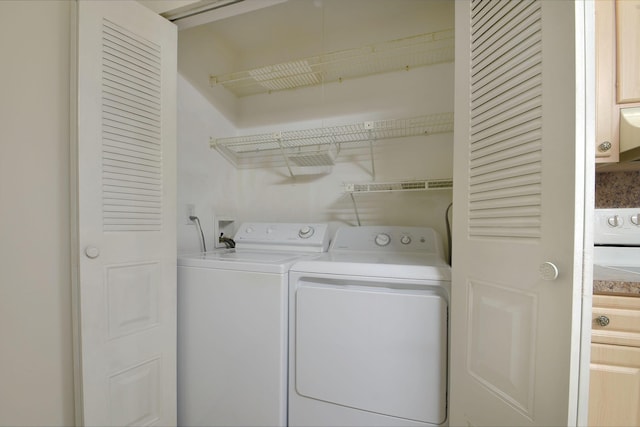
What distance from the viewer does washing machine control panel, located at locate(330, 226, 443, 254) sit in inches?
61.4

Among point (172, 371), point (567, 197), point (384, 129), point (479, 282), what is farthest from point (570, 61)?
point (172, 371)

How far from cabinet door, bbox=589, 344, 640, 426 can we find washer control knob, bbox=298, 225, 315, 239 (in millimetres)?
1395

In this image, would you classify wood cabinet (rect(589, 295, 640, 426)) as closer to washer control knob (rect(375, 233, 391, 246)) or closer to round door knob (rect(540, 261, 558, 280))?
round door knob (rect(540, 261, 558, 280))

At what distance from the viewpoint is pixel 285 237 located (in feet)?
5.77

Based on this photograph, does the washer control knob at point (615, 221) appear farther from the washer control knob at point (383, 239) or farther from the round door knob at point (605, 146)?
the washer control knob at point (383, 239)

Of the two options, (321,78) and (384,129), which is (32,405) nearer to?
(384,129)

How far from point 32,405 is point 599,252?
2.63 metres

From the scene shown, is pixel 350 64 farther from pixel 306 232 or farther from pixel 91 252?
pixel 91 252

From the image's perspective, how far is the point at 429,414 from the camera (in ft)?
3.40

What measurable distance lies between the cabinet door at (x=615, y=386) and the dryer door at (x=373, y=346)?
582 mm

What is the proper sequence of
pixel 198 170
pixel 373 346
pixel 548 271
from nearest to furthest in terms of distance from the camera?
pixel 548 271 < pixel 373 346 < pixel 198 170

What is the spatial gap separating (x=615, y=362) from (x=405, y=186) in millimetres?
1142

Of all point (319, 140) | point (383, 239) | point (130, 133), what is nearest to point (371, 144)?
point (319, 140)

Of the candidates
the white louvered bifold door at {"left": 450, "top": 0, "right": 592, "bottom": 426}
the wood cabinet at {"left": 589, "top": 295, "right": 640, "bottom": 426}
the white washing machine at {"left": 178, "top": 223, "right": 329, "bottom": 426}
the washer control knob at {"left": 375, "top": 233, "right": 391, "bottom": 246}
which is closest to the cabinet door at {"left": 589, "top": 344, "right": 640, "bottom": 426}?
the wood cabinet at {"left": 589, "top": 295, "right": 640, "bottom": 426}
